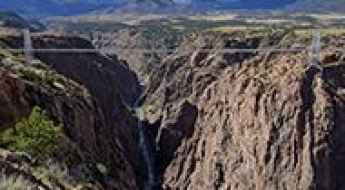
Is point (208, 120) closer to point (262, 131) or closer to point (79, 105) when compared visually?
point (262, 131)

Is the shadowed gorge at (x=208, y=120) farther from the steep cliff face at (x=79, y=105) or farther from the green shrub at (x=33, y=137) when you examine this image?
the green shrub at (x=33, y=137)

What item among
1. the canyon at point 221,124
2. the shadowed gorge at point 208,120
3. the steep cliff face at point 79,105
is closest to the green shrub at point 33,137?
the shadowed gorge at point 208,120

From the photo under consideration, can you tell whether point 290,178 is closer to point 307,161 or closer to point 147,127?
point 307,161

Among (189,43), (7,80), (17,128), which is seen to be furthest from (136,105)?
(17,128)

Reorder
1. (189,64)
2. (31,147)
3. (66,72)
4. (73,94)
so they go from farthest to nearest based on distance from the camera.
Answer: (189,64) → (66,72) → (73,94) → (31,147)

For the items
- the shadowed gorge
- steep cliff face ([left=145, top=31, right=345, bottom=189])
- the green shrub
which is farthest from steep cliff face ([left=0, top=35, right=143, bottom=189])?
steep cliff face ([left=145, top=31, right=345, bottom=189])

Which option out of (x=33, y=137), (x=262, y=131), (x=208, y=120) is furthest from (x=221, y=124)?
(x=33, y=137)

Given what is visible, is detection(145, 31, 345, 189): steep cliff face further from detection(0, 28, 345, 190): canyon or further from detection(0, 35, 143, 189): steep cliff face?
detection(0, 35, 143, 189): steep cliff face
